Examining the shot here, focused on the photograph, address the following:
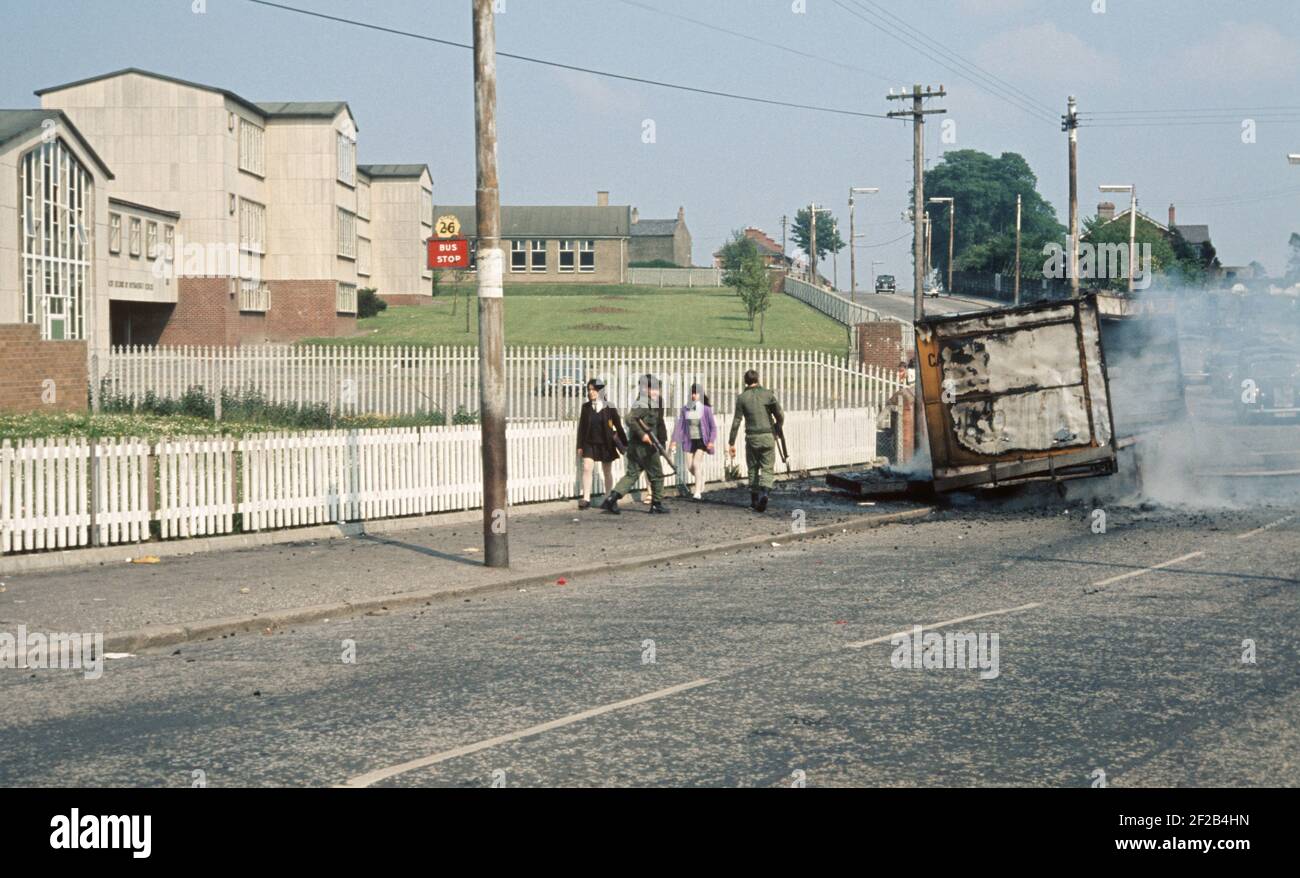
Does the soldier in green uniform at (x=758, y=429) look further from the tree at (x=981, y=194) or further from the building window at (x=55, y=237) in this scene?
the tree at (x=981, y=194)

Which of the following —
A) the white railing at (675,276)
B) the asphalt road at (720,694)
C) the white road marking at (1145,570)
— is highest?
the white railing at (675,276)

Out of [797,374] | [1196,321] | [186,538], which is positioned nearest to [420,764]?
[186,538]

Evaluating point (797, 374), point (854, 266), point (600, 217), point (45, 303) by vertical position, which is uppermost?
point (600, 217)

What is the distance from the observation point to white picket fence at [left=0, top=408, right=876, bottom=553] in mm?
13453

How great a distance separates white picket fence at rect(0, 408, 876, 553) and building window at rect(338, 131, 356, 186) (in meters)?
42.4

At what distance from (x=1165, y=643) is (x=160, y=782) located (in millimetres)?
6678

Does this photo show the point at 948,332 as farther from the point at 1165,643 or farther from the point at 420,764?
the point at 420,764

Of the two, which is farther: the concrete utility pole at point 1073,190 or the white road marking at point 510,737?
the concrete utility pole at point 1073,190

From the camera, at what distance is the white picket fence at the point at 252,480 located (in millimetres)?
13453

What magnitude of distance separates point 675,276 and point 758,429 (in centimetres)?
9002

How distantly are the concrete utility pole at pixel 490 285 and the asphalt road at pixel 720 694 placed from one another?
1247 millimetres

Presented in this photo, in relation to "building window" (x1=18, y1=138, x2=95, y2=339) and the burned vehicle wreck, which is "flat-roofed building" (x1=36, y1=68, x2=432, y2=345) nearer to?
"building window" (x1=18, y1=138, x2=95, y2=339)

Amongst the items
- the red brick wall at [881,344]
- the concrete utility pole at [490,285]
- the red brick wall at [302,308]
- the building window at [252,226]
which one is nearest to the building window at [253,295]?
the red brick wall at [302,308]
